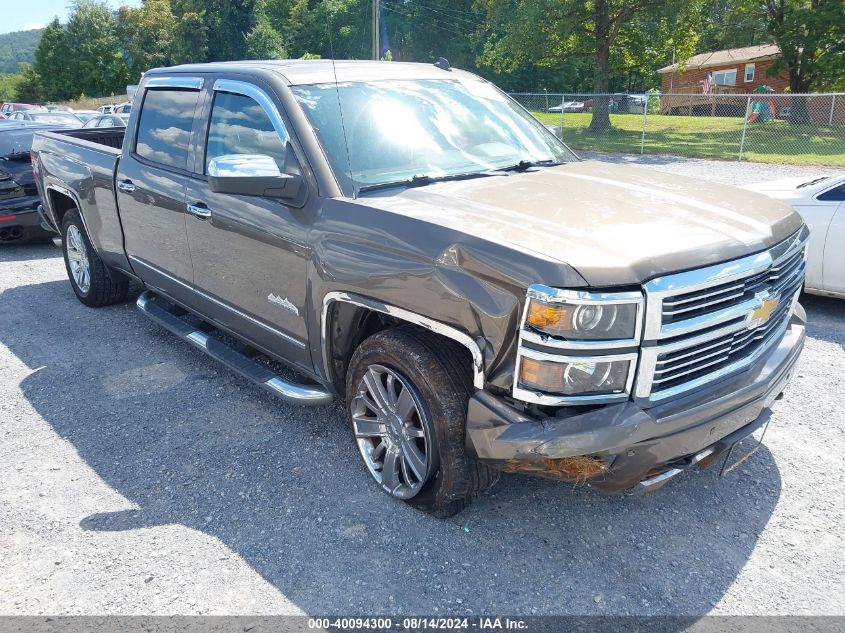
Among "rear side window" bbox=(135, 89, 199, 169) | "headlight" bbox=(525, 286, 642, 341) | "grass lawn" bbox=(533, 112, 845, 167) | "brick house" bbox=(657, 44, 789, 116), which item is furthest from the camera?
"brick house" bbox=(657, 44, 789, 116)

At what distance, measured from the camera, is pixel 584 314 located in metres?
2.46

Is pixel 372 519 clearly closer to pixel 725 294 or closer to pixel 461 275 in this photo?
pixel 461 275

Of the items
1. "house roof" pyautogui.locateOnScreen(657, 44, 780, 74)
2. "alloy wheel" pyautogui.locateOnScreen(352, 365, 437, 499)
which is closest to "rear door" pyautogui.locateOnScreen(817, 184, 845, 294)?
"alloy wheel" pyautogui.locateOnScreen(352, 365, 437, 499)

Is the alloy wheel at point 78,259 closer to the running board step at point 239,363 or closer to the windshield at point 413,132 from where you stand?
the running board step at point 239,363

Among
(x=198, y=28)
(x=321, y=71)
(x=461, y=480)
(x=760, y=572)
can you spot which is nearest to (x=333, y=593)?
(x=461, y=480)

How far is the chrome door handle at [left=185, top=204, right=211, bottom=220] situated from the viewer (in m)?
4.09

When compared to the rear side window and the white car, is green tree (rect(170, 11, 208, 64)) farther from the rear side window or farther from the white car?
the white car

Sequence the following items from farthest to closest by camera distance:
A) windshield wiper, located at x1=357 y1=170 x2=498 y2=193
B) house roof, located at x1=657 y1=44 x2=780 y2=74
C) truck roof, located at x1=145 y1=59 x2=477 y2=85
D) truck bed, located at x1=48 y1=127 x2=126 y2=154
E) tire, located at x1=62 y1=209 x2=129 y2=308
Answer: house roof, located at x1=657 y1=44 x2=780 y2=74, truck bed, located at x1=48 y1=127 x2=126 y2=154, tire, located at x1=62 y1=209 x2=129 y2=308, truck roof, located at x1=145 y1=59 x2=477 y2=85, windshield wiper, located at x1=357 y1=170 x2=498 y2=193

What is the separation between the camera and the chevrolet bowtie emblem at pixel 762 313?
2.89 meters

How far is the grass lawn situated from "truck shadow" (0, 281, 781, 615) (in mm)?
16088

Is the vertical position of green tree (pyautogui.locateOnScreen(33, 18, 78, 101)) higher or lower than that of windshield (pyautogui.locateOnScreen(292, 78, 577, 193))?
higher

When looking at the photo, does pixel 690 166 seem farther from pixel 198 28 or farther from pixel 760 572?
pixel 198 28

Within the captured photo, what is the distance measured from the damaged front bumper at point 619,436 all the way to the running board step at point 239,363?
3.82 feet

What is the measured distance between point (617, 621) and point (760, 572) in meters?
0.72
